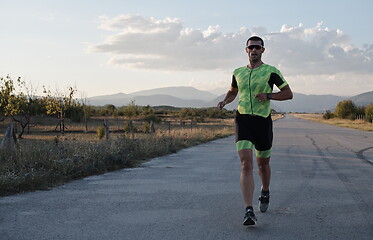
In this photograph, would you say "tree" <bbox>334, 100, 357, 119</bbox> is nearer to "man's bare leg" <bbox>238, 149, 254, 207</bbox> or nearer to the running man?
the running man

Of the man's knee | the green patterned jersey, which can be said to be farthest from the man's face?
the man's knee

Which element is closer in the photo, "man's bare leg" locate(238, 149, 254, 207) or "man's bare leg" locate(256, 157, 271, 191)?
"man's bare leg" locate(238, 149, 254, 207)

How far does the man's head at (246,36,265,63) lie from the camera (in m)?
5.07

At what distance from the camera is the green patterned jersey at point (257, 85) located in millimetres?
5000

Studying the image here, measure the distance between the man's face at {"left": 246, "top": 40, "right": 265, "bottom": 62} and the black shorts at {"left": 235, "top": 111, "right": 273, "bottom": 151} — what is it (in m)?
0.72

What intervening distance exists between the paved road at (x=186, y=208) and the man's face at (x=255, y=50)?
2003 mm

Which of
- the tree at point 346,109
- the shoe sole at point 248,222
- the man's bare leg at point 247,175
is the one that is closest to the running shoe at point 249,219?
the shoe sole at point 248,222

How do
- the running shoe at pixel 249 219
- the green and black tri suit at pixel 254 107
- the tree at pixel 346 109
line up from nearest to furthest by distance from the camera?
the running shoe at pixel 249 219 < the green and black tri suit at pixel 254 107 < the tree at pixel 346 109

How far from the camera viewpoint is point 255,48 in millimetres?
5074

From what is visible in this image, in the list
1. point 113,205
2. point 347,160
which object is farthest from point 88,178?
point 347,160

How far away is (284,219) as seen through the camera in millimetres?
5160

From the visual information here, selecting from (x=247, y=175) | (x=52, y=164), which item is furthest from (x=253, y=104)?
(x=52, y=164)

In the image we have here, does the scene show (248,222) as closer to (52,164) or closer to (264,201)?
(264,201)

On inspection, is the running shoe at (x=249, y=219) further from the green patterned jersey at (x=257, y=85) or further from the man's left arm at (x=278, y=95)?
the man's left arm at (x=278, y=95)
